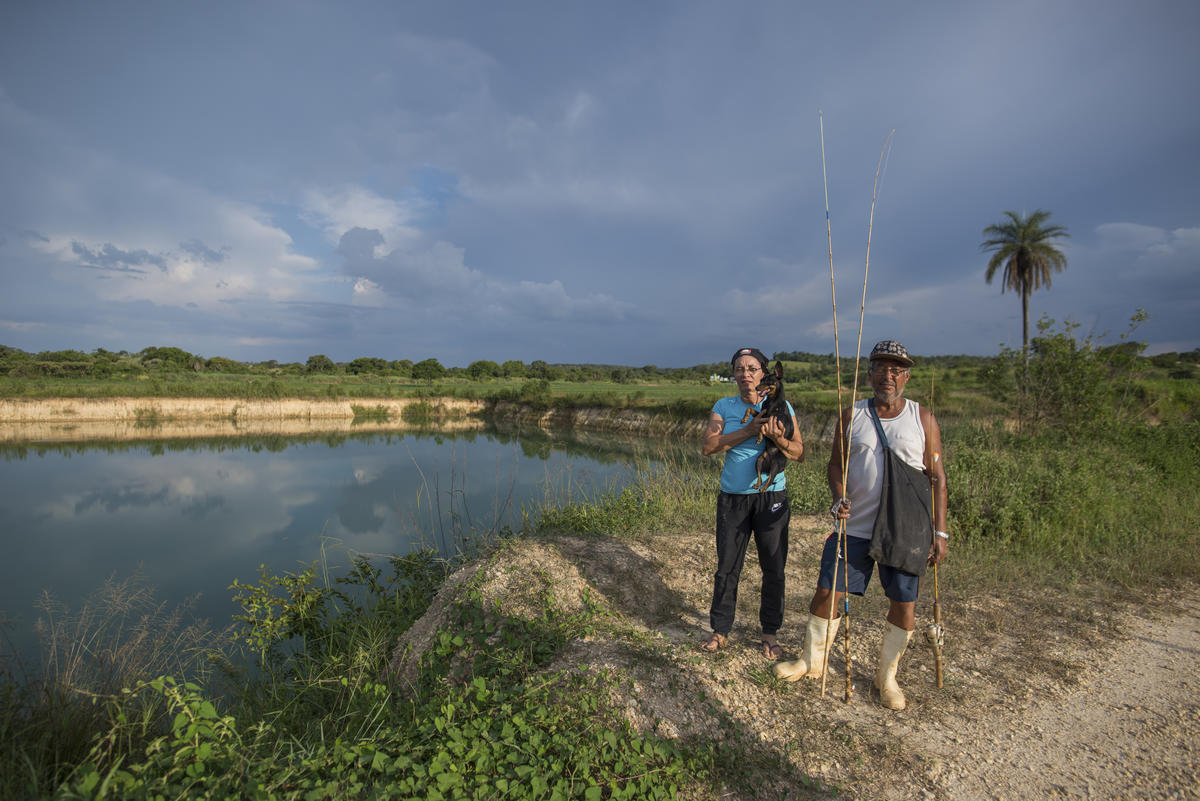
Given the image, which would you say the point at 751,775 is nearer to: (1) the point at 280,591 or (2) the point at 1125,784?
(2) the point at 1125,784

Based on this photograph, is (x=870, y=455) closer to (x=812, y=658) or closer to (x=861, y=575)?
(x=861, y=575)

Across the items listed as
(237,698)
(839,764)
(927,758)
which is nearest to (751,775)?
(839,764)

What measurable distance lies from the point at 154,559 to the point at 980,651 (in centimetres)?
1053

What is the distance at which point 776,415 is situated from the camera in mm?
3102

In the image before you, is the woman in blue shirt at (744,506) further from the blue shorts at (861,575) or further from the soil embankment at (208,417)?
the soil embankment at (208,417)

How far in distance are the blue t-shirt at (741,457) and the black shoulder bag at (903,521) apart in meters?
0.63

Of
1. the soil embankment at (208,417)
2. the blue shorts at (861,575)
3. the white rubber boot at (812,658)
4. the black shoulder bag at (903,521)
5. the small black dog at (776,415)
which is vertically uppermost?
the small black dog at (776,415)

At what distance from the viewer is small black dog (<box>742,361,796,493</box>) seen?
3.14 meters

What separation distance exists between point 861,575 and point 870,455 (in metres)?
0.69

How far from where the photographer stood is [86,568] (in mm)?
7637

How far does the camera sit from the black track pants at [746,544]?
3.29 metres

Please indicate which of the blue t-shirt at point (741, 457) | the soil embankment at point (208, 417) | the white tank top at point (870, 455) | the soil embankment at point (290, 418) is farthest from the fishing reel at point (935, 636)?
the soil embankment at point (208, 417)

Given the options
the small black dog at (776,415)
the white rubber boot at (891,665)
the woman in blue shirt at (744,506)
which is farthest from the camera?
the woman in blue shirt at (744,506)

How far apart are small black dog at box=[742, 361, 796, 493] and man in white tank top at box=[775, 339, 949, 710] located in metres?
0.32
